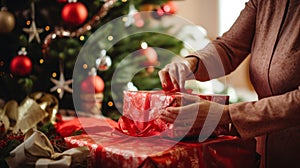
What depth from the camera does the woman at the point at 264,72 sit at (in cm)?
83

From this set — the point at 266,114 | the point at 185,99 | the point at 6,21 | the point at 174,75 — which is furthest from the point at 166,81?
the point at 6,21

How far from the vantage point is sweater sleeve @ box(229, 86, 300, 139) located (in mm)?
820

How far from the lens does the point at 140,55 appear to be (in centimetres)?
207

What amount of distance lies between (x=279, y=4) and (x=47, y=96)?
1100mm

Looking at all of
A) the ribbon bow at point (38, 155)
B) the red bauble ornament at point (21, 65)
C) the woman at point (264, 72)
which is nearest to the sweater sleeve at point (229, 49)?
the woman at point (264, 72)

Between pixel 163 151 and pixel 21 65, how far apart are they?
1.17m

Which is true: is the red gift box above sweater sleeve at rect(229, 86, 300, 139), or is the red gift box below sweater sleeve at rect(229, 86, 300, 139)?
below

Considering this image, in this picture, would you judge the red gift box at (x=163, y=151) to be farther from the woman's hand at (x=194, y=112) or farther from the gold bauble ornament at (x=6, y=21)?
the gold bauble ornament at (x=6, y=21)

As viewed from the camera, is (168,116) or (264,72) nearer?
(168,116)

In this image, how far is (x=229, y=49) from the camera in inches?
42.1

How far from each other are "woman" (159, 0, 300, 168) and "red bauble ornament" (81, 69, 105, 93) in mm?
882

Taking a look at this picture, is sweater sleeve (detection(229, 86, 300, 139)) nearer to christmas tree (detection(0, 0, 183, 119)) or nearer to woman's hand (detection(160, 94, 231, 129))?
woman's hand (detection(160, 94, 231, 129))

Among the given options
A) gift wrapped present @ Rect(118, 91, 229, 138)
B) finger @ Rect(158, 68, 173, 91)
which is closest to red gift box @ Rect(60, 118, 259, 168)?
gift wrapped present @ Rect(118, 91, 229, 138)

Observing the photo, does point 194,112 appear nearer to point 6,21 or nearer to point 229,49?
point 229,49
